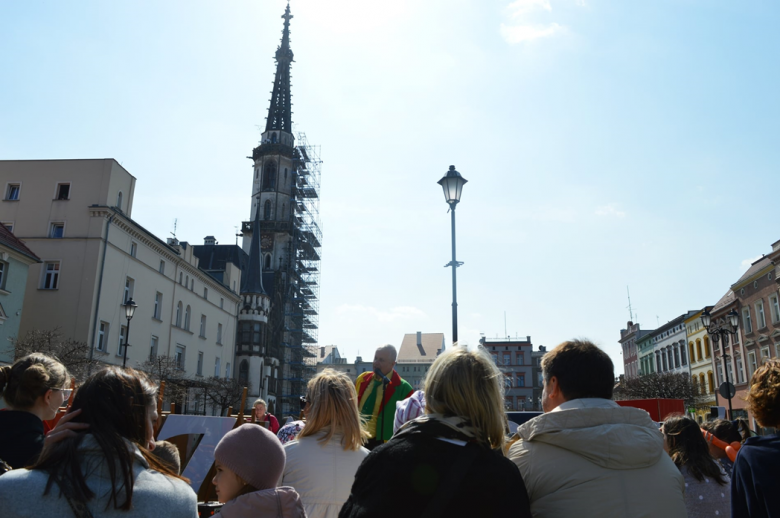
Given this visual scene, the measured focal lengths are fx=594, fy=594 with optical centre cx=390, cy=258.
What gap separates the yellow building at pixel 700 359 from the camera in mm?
54594

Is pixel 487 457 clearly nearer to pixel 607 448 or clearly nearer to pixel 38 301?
pixel 607 448

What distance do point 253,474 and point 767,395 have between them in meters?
2.67

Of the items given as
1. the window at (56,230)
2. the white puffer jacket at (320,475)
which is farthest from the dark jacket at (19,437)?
the window at (56,230)

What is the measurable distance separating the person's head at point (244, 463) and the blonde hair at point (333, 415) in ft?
3.24

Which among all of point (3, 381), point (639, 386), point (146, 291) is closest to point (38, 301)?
point (146, 291)

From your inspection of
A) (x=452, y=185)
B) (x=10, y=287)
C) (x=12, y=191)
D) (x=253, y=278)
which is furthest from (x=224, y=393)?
(x=452, y=185)

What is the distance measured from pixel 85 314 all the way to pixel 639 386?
146 ft

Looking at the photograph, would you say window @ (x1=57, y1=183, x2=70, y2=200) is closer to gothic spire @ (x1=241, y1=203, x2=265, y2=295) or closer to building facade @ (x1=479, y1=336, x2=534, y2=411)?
gothic spire @ (x1=241, y1=203, x2=265, y2=295)

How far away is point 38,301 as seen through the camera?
109 feet

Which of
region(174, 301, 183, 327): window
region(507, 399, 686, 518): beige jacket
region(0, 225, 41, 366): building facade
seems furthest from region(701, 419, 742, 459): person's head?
region(174, 301, 183, 327): window

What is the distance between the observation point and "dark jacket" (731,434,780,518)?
2.74 metres

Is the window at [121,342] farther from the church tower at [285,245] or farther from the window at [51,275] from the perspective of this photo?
the church tower at [285,245]

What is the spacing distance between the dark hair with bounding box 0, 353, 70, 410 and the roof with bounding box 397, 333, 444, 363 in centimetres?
11420

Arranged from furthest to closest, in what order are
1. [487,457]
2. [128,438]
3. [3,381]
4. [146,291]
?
[146,291]
[3,381]
[128,438]
[487,457]
